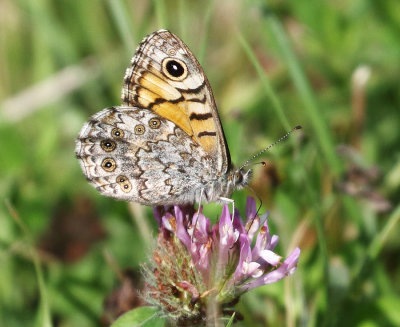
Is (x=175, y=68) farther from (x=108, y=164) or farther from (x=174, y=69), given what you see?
(x=108, y=164)

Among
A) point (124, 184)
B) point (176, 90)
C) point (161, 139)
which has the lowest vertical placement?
point (124, 184)

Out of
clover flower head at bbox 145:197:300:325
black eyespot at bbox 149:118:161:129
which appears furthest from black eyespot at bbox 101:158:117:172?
clover flower head at bbox 145:197:300:325

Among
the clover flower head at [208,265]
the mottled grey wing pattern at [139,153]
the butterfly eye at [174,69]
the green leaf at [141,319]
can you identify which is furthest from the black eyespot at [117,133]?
the green leaf at [141,319]

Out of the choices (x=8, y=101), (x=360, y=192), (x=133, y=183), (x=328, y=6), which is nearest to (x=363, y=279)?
(x=360, y=192)

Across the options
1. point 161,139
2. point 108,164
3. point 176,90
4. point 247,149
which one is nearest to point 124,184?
point 108,164

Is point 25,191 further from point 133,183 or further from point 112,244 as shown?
point 133,183

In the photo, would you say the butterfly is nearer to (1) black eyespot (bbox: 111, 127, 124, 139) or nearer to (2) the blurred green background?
(1) black eyespot (bbox: 111, 127, 124, 139)
